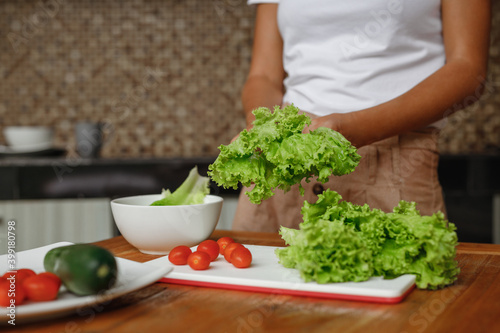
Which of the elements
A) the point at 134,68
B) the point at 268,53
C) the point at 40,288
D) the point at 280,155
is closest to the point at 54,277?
the point at 40,288

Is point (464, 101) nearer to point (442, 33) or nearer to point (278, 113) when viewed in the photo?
point (442, 33)

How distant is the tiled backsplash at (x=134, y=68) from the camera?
9.55 feet

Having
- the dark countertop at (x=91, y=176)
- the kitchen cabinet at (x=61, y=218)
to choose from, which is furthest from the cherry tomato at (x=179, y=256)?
the kitchen cabinet at (x=61, y=218)

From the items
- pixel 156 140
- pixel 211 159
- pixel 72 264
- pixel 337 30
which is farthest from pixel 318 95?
pixel 156 140

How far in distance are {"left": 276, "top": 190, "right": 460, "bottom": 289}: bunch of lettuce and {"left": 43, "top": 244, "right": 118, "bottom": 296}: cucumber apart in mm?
248

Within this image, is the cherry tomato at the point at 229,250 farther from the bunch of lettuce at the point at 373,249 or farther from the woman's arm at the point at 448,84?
the woman's arm at the point at 448,84

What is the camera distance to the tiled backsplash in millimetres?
2912

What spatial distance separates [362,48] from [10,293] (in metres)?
0.93

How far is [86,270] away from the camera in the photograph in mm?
595

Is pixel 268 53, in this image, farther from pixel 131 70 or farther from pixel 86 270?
pixel 131 70

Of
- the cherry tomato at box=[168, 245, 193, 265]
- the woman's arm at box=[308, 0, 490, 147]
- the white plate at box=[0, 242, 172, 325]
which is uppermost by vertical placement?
the woman's arm at box=[308, 0, 490, 147]

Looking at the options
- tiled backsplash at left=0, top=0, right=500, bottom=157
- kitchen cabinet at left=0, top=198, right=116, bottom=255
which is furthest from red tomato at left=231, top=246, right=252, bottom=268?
tiled backsplash at left=0, top=0, right=500, bottom=157

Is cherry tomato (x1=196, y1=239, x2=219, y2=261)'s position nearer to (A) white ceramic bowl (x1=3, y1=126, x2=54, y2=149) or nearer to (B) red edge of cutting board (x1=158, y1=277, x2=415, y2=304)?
(B) red edge of cutting board (x1=158, y1=277, x2=415, y2=304)

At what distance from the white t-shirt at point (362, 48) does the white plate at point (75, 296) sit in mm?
696
